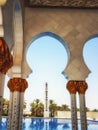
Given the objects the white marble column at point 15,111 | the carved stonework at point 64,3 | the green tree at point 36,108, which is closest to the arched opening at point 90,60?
the carved stonework at point 64,3

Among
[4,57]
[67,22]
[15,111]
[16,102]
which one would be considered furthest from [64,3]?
[4,57]

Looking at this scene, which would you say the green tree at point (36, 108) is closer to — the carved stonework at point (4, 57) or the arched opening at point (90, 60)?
the arched opening at point (90, 60)

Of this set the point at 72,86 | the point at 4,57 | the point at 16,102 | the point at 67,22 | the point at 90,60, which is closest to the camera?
the point at 4,57

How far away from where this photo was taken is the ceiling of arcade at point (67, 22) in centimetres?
648

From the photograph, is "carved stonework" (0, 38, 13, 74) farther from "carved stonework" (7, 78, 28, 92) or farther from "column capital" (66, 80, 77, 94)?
"column capital" (66, 80, 77, 94)

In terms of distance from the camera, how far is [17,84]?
6.12 metres

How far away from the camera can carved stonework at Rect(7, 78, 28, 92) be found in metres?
6.09

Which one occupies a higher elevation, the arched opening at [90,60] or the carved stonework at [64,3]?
the carved stonework at [64,3]

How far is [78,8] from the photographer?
6867 mm

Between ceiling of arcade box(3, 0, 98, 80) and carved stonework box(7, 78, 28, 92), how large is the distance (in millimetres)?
1124

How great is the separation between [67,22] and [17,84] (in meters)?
2.65

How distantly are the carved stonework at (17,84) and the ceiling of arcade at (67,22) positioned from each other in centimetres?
112

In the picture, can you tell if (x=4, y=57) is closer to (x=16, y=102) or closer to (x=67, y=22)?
(x=16, y=102)

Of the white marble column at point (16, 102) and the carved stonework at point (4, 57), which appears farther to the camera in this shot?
the white marble column at point (16, 102)
